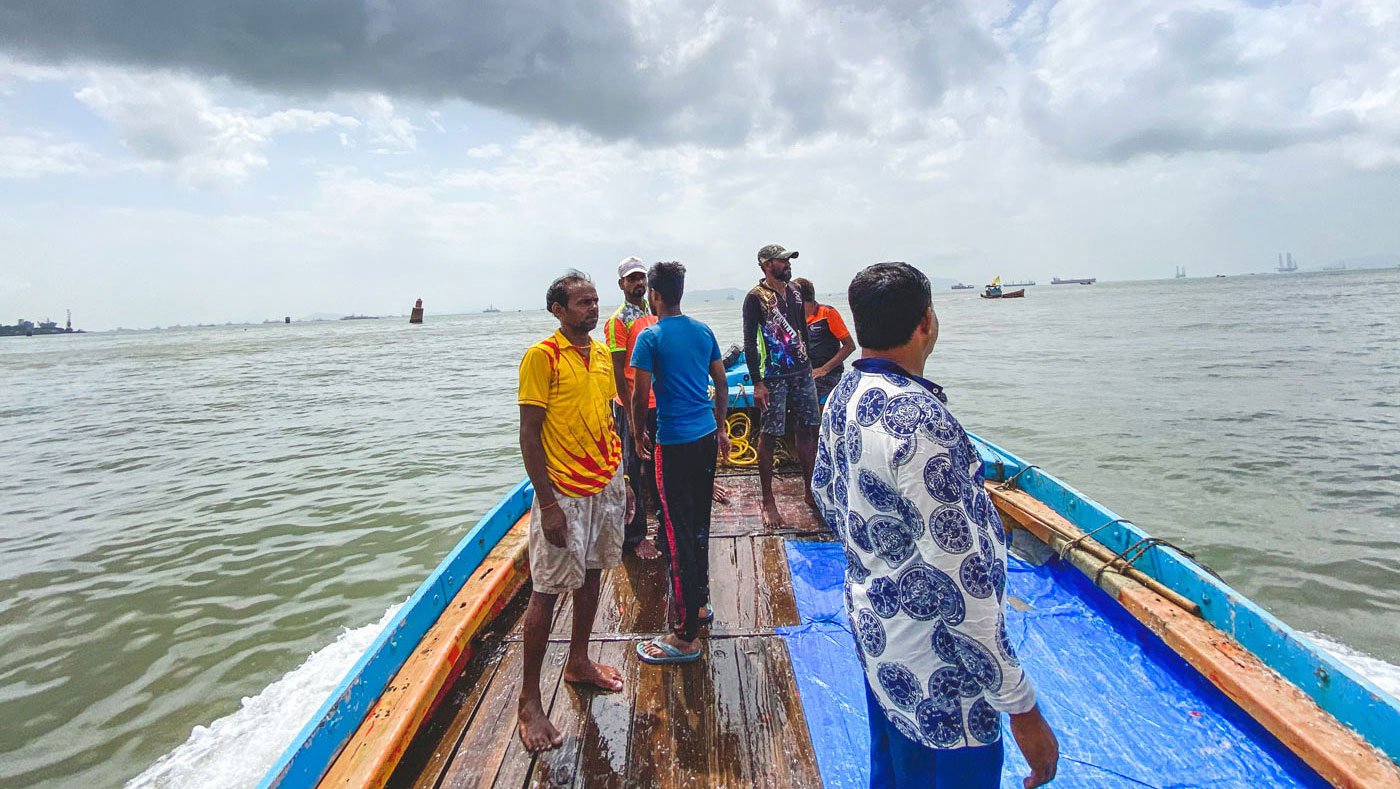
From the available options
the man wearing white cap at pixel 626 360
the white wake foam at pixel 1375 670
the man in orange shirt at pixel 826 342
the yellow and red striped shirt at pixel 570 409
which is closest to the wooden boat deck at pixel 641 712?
the man wearing white cap at pixel 626 360

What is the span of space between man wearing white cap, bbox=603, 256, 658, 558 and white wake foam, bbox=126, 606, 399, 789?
1588 mm

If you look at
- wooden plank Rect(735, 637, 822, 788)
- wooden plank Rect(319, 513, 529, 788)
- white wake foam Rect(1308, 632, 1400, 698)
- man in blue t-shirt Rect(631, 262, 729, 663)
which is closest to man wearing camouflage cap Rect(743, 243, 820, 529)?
man in blue t-shirt Rect(631, 262, 729, 663)

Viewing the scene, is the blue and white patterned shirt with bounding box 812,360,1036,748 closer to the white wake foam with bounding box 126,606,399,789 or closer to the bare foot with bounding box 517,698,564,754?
the bare foot with bounding box 517,698,564,754

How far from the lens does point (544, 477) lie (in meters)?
2.46

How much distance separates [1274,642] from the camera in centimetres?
Answer: 246

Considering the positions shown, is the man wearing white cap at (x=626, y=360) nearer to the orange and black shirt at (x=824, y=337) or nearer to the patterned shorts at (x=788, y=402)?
the patterned shorts at (x=788, y=402)

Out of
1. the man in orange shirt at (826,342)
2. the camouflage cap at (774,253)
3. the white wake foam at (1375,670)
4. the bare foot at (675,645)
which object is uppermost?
the camouflage cap at (774,253)

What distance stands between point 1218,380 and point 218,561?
1931 centimetres

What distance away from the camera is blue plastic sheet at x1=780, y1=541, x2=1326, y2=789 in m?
2.27

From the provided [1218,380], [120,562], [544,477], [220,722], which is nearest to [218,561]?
[120,562]

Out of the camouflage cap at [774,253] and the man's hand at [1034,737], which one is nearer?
the man's hand at [1034,737]

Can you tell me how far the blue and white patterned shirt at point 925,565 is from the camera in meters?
1.29

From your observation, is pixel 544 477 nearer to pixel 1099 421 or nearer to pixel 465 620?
pixel 465 620

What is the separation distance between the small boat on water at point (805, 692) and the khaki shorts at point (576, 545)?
0.63m
